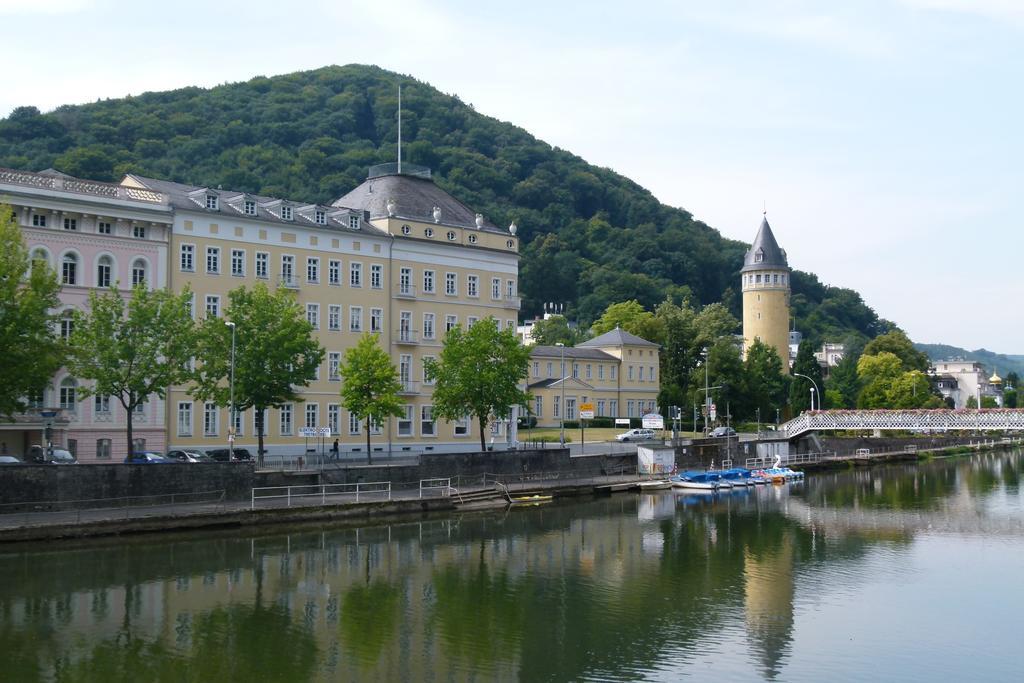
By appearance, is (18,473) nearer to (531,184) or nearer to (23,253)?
(23,253)

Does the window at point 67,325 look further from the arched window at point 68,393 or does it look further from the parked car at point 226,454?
the parked car at point 226,454

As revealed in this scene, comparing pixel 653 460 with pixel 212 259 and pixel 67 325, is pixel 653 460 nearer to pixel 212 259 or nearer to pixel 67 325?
pixel 212 259

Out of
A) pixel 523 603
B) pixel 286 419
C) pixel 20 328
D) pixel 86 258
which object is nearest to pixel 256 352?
pixel 286 419

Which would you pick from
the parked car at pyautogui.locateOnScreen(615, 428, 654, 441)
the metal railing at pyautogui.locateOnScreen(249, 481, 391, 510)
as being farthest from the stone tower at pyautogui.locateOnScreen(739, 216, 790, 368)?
the metal railing at pyautogui.locateOnScreen(249, 481, 391, 510)

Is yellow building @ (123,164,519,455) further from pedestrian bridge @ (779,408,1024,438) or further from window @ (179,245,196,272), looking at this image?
pedestrian bridge @ (779,408,1024,438)

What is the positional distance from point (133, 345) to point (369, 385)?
1444cm

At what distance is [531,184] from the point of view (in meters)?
191

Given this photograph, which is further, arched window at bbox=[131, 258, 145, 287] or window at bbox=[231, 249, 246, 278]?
window at bbox=[231, 249, 246, 278]

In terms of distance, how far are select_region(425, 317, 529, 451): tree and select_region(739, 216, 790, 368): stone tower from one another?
8456 cm

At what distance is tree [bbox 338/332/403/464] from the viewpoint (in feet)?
192

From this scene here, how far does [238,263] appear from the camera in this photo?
6100cm

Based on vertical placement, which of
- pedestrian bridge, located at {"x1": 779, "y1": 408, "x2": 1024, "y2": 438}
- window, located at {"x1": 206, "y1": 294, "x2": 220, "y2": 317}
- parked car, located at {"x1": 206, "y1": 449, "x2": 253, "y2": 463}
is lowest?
parked car, located at {"x1": 206, "y1": 449, "x2": 253, "y2": 463}

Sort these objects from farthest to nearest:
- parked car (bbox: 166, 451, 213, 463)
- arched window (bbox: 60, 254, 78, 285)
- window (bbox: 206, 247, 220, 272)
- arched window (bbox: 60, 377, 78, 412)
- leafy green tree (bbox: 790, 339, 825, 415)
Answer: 1. leafy green tree (bbox: 790, 339, 825, 415)
2. window (bbox: 206, 247, 220, 272)
3. arched window (bbox: 60, 254, 78, 285)
4. arched window (bbox: 60, 377, 78, 412)
5. parked car (bbox: 166, 451, 213, 463)

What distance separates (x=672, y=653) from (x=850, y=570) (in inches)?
606
